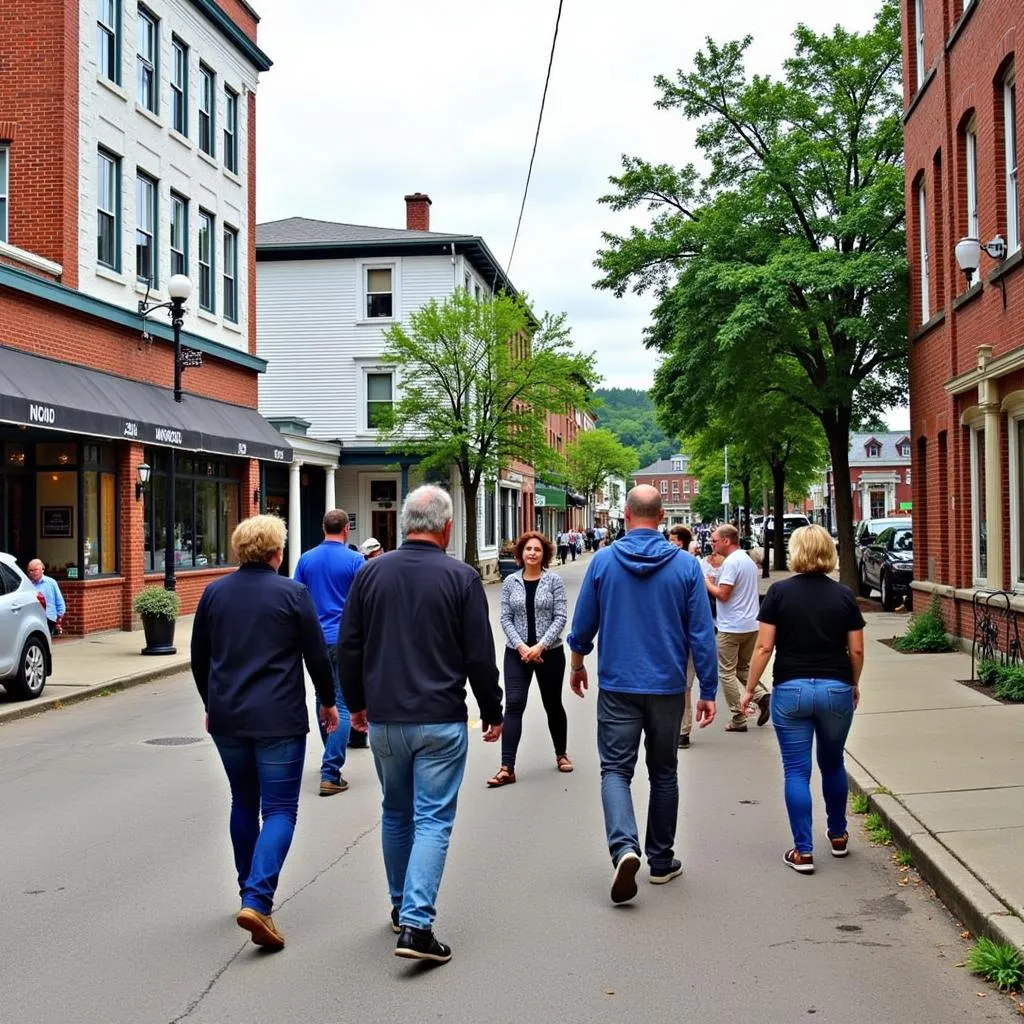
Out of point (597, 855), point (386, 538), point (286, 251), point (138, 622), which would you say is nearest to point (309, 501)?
point (386, 538)

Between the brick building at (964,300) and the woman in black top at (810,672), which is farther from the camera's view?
the brick building at (964,300)

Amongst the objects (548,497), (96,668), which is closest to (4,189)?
(96,668)

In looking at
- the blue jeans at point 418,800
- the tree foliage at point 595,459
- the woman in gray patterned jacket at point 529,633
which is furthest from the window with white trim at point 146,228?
the tree foliage at point 595,459

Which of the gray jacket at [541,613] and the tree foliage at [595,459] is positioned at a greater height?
the tree foliage at [595,459]

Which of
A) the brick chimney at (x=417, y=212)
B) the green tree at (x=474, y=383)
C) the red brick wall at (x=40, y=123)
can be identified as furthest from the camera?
the brick chimney at (x=417, y=212)

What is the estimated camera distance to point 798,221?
24688 mm

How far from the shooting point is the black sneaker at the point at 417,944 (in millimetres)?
4605

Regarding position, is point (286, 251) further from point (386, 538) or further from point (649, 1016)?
point (649, 1016)

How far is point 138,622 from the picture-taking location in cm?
2152

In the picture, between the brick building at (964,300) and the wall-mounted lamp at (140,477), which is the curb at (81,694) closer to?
the wall-mounted lamp at (140,477)

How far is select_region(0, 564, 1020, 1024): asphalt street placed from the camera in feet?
14.4

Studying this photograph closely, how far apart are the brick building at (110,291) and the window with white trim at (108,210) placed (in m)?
0.04

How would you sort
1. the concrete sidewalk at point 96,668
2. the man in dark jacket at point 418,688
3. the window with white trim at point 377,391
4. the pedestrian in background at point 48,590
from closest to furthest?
1. the man in dark jacket at point 418,688
2. the concrete sidewalk at point 96,668
3. the pedestrian in background at point 48,590
4. the window with white trim at point 377,391

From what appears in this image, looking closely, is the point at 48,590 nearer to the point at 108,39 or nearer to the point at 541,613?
the point at 541,613
